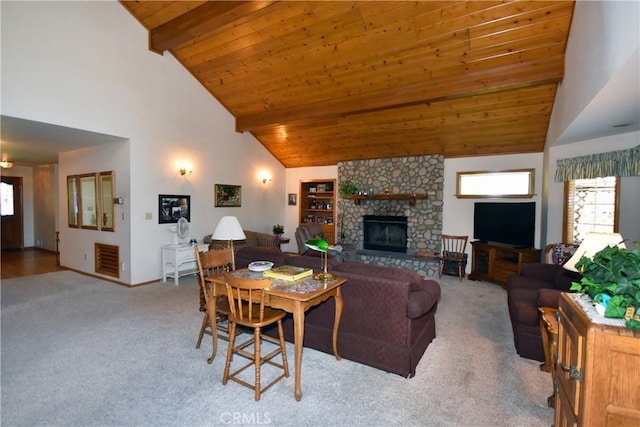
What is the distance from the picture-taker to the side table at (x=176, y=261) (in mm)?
5434

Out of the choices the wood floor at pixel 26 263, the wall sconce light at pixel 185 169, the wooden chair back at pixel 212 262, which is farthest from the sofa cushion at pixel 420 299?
the wood floor at pixel 26 263

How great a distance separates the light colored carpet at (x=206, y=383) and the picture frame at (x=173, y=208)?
2.15 meters

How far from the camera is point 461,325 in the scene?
374 cm

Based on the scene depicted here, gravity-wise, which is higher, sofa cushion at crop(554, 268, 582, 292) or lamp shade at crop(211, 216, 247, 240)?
lamp shade at crop(211, 216, 247, 240)

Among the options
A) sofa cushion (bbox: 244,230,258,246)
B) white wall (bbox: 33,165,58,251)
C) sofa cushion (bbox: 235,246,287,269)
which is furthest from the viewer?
white wall (bbox: 33,165,58,251)

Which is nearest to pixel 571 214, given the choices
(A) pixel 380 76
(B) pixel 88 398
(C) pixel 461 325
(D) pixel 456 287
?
(D) pixel 456 287

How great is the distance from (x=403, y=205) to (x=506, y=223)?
2.13 metres

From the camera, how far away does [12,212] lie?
8648mm

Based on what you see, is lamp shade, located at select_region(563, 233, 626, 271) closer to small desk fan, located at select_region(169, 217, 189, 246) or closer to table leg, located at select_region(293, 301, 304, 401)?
table leg, located at select_region(293, 301, 304, 401)

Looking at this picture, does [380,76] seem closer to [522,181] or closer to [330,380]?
[522,181]

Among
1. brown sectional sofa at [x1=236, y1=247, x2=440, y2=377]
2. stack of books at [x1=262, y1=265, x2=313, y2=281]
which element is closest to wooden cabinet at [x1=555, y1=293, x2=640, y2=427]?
brown sectional sofa at [x1=236, y1=247, x2=440, y2=377]

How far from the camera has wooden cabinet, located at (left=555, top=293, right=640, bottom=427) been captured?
1.18 m

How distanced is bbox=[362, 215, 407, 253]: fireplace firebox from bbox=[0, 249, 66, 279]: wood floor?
670cm

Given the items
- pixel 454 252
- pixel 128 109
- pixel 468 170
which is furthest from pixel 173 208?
pixel 468 170
